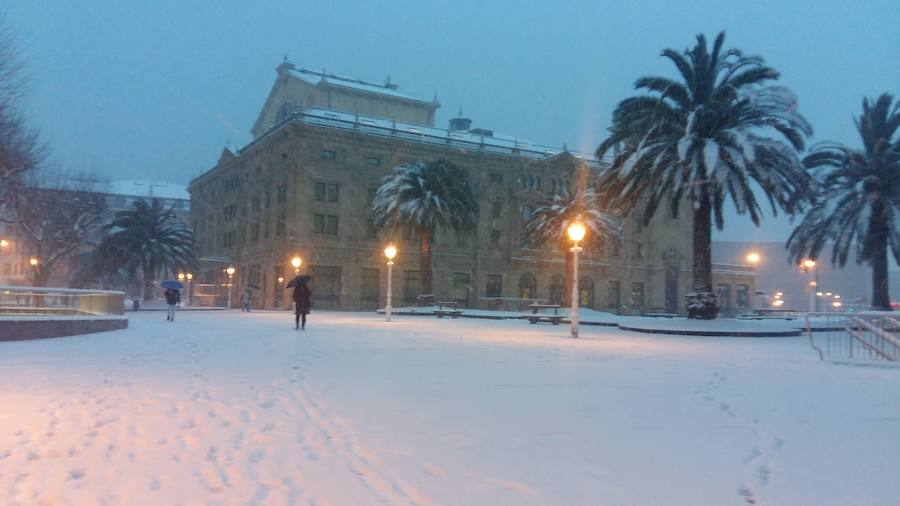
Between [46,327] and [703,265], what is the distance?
2143 cm

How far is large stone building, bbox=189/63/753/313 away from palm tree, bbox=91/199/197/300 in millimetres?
6544

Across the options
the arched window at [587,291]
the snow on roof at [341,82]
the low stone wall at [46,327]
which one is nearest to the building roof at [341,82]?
the snow on roof at [341,82]

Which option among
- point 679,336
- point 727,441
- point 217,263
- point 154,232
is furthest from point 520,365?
point 217,263

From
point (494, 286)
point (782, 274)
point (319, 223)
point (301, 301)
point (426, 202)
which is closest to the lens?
point (301, 301)

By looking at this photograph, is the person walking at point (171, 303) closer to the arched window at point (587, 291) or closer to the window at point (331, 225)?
the window at point (331, 225)

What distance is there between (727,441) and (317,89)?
187 ft

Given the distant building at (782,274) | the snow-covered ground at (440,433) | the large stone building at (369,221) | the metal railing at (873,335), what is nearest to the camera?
the snow-covered ground at (440,433)

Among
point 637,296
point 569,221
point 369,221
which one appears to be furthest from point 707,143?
point 637,296

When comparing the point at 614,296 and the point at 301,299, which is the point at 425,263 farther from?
the point at 614,296

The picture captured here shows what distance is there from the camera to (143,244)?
175 feet

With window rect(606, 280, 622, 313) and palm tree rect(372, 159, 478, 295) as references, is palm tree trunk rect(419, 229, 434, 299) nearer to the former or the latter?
palm tree rect(372, 159, 478, 295)

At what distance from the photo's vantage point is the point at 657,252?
67125 mm

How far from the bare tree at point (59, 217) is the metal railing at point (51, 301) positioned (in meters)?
Answer: 22.5

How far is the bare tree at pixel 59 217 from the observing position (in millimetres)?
40750
